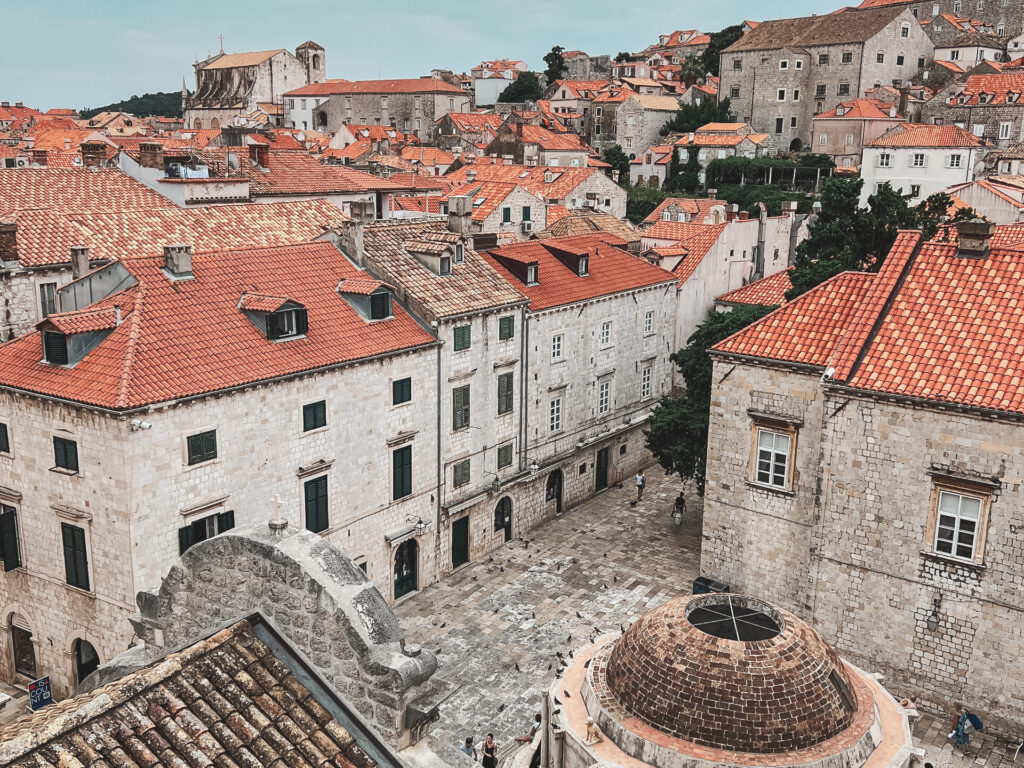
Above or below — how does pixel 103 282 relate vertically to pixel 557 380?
above

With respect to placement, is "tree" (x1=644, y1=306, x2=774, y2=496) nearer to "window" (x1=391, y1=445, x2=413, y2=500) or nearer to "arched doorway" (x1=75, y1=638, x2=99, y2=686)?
"window" (x1=391, y1=445, x2=413, y2=500)

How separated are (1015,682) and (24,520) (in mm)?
25495

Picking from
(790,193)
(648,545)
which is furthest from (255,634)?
(790,193)

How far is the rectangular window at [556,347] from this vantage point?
35.6 m

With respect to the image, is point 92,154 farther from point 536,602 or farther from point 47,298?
point 536,602

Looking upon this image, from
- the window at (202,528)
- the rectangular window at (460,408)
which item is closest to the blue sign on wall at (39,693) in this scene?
the window at (202,528)

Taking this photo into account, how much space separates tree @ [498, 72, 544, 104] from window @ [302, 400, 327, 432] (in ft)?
379

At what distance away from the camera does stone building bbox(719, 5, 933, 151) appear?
99.6 metres

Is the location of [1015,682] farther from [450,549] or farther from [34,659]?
[34,659]

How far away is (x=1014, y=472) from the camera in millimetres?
21062

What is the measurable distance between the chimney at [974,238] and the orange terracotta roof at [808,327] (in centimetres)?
256

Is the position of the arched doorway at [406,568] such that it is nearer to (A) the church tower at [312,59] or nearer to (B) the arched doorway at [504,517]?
(B) the arched doorway at [504,517]

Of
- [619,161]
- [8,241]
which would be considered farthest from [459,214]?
[619,161]

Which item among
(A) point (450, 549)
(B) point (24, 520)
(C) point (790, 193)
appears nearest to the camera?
(B) point (24, 520)
